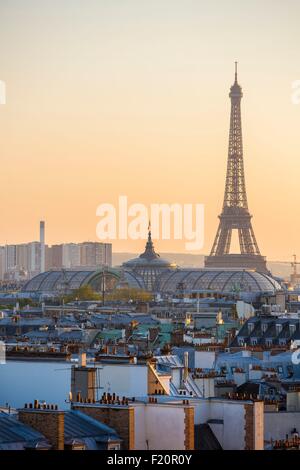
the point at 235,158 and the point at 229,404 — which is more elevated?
the point at 235,158

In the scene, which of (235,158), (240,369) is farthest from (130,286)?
(240,369)

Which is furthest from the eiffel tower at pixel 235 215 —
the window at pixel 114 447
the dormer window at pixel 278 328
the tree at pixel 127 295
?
the window at pixel 114 447

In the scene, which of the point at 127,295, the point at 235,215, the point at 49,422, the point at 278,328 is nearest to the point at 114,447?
the point at 49,422

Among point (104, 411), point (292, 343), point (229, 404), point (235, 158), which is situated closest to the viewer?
point (104, 411)

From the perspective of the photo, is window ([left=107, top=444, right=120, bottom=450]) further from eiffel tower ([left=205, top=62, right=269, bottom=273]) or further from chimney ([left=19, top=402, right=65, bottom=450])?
eiffel tower ([left=205, top=62, right=269, bottom=273])

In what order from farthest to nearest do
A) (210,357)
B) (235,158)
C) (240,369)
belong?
(235,158)
(210,357)
(240,369)

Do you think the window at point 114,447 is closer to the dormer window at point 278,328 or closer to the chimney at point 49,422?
the chimney at point 49,422

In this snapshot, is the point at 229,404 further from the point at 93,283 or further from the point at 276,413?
the point at 93,283
